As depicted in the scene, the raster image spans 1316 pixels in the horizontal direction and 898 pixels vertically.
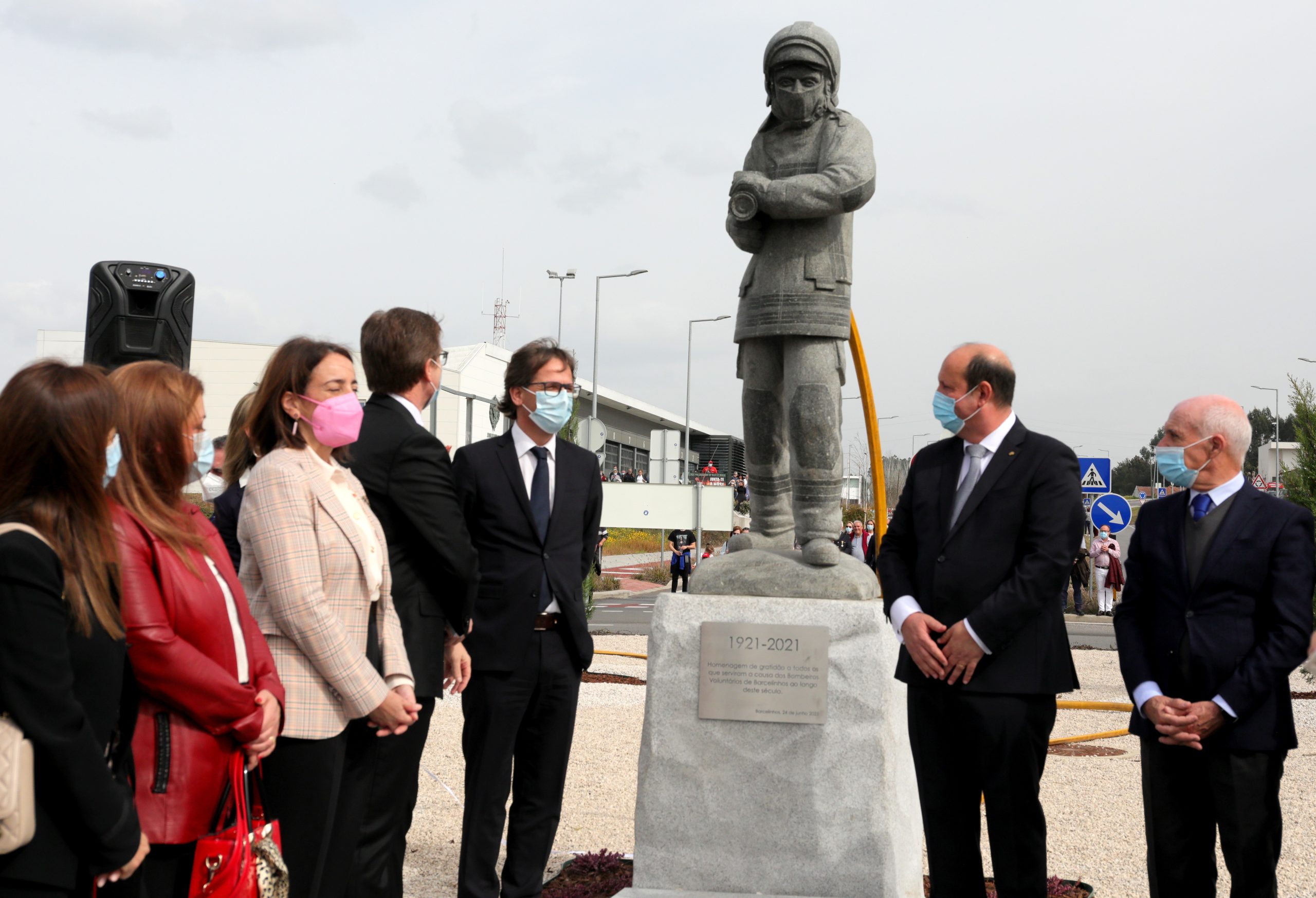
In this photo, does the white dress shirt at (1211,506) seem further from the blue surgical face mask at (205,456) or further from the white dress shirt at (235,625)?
the blue surgical face mask at (205,456)

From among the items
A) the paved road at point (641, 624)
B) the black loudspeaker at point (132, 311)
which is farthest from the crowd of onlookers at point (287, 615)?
the paved road at point (641, 624)

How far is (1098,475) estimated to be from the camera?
17438 mm

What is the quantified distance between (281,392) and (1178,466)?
2807 millimetres

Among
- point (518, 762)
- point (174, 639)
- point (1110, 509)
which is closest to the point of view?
point (174, 639)

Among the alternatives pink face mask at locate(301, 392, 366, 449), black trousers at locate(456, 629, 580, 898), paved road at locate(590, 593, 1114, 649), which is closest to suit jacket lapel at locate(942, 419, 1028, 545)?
black trousers at locate(456, 629, 580, 898)

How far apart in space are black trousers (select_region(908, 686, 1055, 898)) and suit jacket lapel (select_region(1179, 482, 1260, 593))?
634 millimetres

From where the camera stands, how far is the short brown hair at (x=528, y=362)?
459cm

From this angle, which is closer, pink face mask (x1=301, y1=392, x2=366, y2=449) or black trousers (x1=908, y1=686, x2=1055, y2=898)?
pink face mask (x1=301, y1=392, x2=366, y2=449)

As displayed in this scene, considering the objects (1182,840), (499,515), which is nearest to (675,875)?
(499,515)

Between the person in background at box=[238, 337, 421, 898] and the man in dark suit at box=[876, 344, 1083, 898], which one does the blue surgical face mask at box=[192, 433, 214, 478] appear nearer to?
the person in background at box=[238, 337, 421, 898]

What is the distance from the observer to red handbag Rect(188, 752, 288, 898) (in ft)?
8.68

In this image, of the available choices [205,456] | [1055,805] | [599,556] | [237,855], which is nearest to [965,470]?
[237,855]

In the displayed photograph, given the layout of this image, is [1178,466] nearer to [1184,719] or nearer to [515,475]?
[1184,719]

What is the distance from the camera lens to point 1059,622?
152 inches
